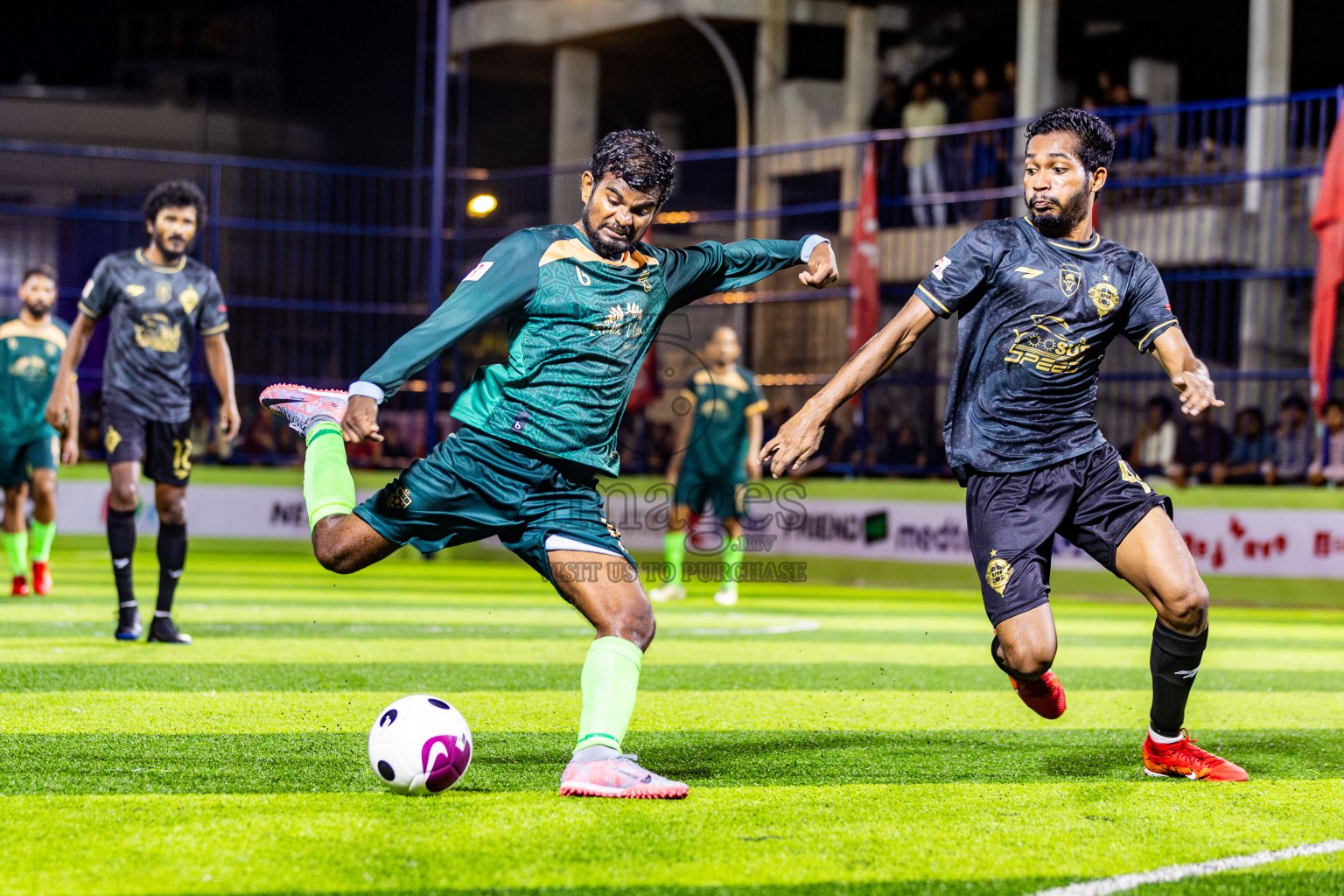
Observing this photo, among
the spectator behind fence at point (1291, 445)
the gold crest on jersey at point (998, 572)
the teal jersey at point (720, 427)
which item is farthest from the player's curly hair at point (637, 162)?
the spectator behind fence at point (1291, 445)

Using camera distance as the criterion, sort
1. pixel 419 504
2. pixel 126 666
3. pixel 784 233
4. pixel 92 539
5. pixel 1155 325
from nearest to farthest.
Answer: pixel 419 504
pixel 1155 325
pixel 126 666
pixel 92 539
pixel 784 233

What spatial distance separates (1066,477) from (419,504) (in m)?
2.07

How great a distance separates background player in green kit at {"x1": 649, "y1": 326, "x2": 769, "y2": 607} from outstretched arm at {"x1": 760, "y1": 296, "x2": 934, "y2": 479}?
7598 millimetres

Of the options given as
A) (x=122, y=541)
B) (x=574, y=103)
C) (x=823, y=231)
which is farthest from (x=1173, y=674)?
(x=574, y=103)

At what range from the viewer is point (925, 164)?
1817cm

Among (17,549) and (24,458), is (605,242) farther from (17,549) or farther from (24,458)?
(17,549)

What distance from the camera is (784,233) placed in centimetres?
1900

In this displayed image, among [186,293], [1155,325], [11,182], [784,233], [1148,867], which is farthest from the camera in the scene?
[11,182]

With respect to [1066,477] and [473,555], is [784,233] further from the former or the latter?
[1066,477]

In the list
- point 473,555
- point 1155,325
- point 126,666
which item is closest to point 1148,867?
point 1155,325

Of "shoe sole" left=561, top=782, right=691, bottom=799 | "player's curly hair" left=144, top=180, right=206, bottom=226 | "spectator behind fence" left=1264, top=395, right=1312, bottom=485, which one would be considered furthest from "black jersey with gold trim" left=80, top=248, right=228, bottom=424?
"spectator behind fence" left=1264, top=395, right=1312, bottom=485

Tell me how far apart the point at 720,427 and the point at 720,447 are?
0.55 ft

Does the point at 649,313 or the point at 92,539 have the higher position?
the point at 649,313

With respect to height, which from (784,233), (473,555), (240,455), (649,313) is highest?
(784,233)
